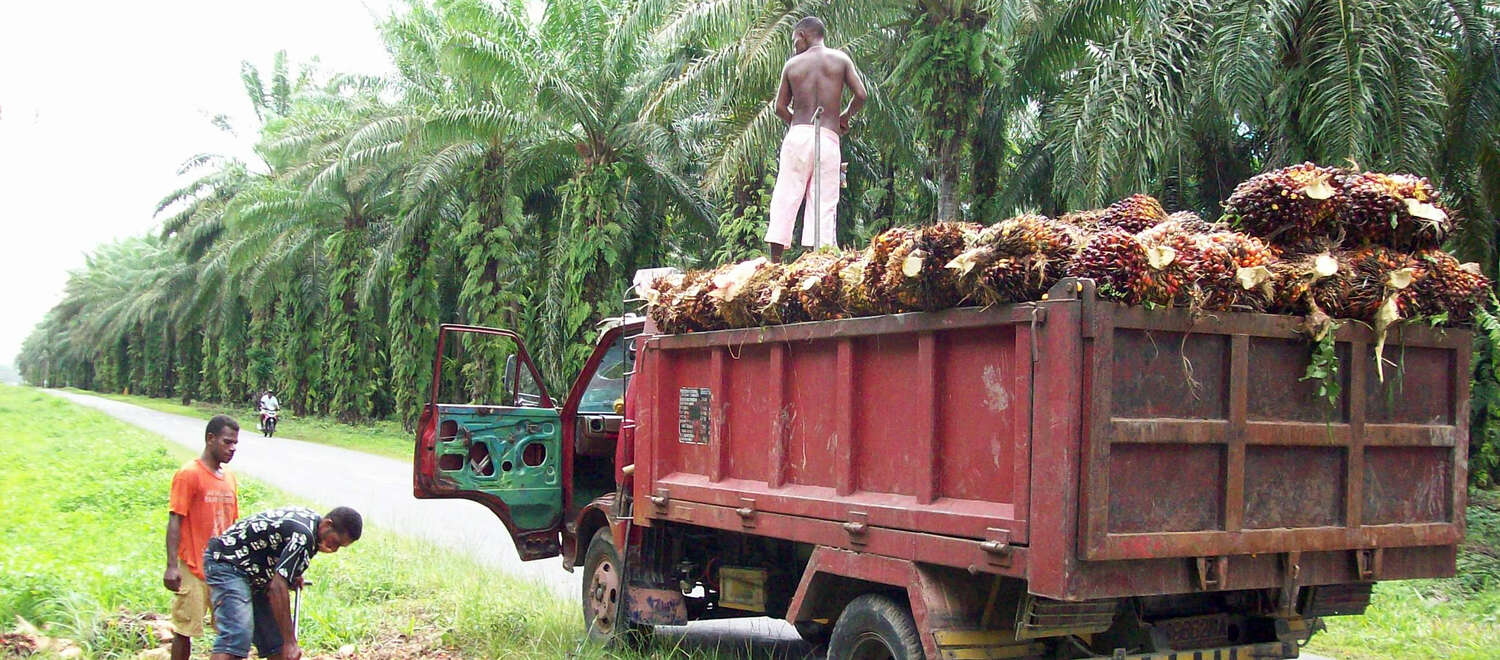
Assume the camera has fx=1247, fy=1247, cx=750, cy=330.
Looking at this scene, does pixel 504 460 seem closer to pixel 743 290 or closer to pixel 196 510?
pixel 196 510

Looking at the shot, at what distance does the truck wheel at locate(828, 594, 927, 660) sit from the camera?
16.1 ft

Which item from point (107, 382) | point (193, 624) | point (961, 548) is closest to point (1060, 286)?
point (961, 548)

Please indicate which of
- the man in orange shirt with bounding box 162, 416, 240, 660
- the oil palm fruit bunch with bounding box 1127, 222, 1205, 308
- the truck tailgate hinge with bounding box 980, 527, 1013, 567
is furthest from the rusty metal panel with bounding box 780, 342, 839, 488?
the man in orange shirt with bounding box 162, 416, 240, 660

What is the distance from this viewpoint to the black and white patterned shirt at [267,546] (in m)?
5.67

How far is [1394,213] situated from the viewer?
4.94m

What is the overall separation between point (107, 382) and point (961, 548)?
282ft

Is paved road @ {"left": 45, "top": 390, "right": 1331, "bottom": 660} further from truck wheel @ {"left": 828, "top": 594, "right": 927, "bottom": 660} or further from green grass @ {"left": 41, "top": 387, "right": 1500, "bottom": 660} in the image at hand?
truck wheel @ {"left": 828, "top": 594, "right": 927, "bottom": 660}

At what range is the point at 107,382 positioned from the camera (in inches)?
3132

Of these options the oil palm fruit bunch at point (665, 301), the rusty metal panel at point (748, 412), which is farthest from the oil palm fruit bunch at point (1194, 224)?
the oil palm fruit bunch at point (665, 301)

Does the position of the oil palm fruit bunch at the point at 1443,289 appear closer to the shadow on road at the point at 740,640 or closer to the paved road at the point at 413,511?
the shadow on road at the point at 740,640

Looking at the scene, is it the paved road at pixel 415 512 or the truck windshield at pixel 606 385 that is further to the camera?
the paved road at pixel 415 512

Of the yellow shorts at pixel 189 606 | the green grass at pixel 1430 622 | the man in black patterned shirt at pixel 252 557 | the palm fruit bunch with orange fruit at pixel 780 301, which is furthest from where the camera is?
the green grass at pixel 1430 622

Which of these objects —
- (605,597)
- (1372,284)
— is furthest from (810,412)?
(605,597)

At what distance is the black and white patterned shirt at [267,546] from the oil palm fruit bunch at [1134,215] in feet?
12.3
